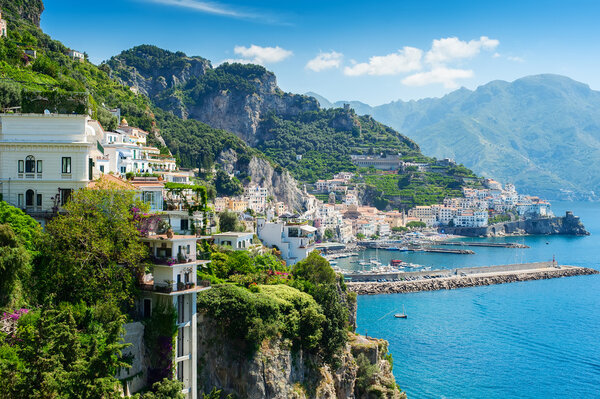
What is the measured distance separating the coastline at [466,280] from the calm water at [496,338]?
1638 millimetres

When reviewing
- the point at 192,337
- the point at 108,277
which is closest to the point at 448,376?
the point at 192,337

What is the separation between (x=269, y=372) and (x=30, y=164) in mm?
9962

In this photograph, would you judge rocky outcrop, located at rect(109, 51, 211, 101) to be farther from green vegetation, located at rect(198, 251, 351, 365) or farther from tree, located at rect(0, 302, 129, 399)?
tree, located at rect(0, 302, 129, 399)

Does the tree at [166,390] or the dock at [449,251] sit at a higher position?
the tree at [166,390]

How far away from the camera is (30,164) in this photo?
1728 centimetres

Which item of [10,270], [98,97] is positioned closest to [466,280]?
[98,97]

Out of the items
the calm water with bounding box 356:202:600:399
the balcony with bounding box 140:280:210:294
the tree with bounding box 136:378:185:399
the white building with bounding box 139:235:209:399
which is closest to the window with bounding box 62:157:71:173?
the white building with bounding box 139:235:209:399

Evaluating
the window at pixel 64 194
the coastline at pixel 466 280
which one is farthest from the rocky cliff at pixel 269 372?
the coastline at pixel 466 280

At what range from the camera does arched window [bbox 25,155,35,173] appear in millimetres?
17234

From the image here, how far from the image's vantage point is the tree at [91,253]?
14.7 metres

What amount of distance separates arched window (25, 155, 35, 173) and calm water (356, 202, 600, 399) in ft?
81.0

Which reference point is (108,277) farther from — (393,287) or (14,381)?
(393,287)

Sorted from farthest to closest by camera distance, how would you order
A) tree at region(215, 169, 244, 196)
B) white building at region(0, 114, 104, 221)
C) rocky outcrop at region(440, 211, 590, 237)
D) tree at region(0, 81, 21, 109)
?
rocky outcrop at region(440, 211, 590, 237) → tree at region(215, 169, 244, 196) → tree at region(0, 81, 21, 109) → white building at region(0, 114, 104, 221)

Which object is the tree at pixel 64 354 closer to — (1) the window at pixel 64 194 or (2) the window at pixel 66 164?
(1) the window at pixel 64 194
